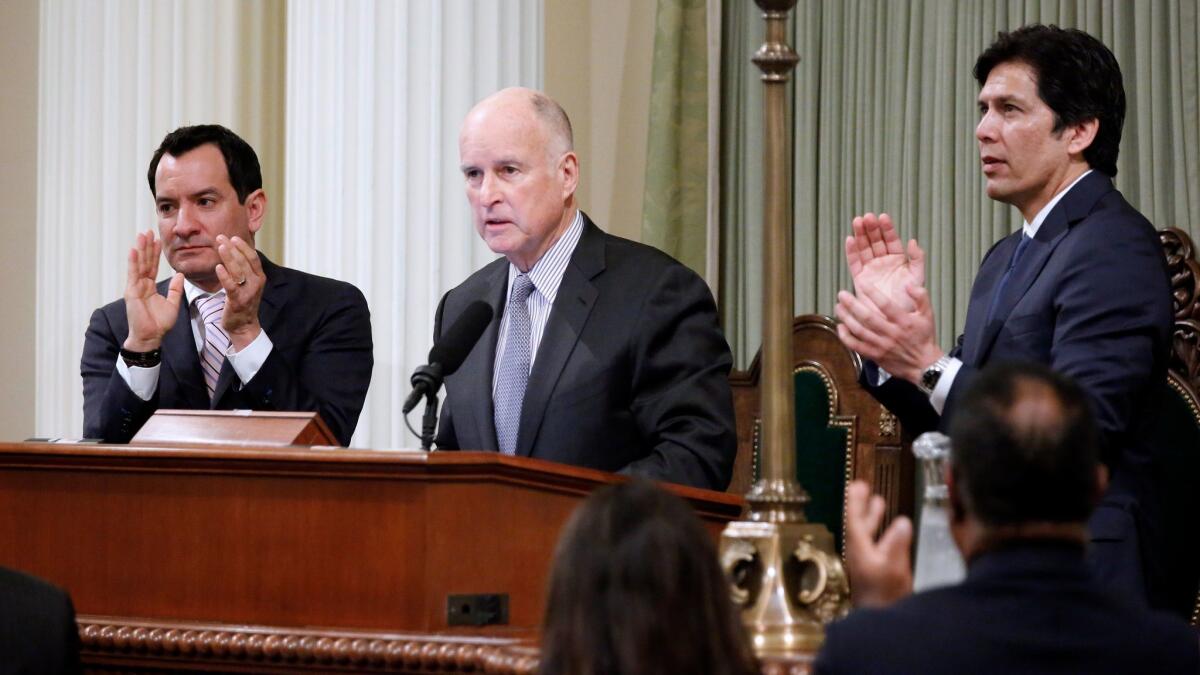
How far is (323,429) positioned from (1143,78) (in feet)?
9.19

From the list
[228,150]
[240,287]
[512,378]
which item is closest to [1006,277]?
[512,378]

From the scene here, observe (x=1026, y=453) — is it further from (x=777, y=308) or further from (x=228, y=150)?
(x=228, y=150)

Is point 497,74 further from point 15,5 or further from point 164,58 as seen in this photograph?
point 15,5

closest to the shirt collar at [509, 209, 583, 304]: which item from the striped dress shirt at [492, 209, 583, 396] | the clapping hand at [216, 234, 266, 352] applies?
the striped dress shirt at [492, 209, 583, 396]

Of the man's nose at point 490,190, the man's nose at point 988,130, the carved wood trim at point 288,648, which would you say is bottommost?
the carved wood trim at point 288,648

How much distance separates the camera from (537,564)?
268 centimetres

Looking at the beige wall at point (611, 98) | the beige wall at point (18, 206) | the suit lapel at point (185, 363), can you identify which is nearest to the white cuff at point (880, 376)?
the suit lapel at point (185, 363)

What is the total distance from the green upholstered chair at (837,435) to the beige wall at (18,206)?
9.07ft

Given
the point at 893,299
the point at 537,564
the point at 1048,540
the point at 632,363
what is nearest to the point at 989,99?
the point at 893,299

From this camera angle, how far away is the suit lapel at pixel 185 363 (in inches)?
157

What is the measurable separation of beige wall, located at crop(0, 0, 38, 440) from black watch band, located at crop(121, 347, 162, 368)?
7.93 feet

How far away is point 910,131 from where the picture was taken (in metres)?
5.35

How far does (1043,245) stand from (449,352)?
1187mm

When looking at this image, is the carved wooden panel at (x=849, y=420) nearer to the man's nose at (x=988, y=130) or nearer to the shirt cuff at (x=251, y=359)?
the man's nose at (x=988, y=130)
